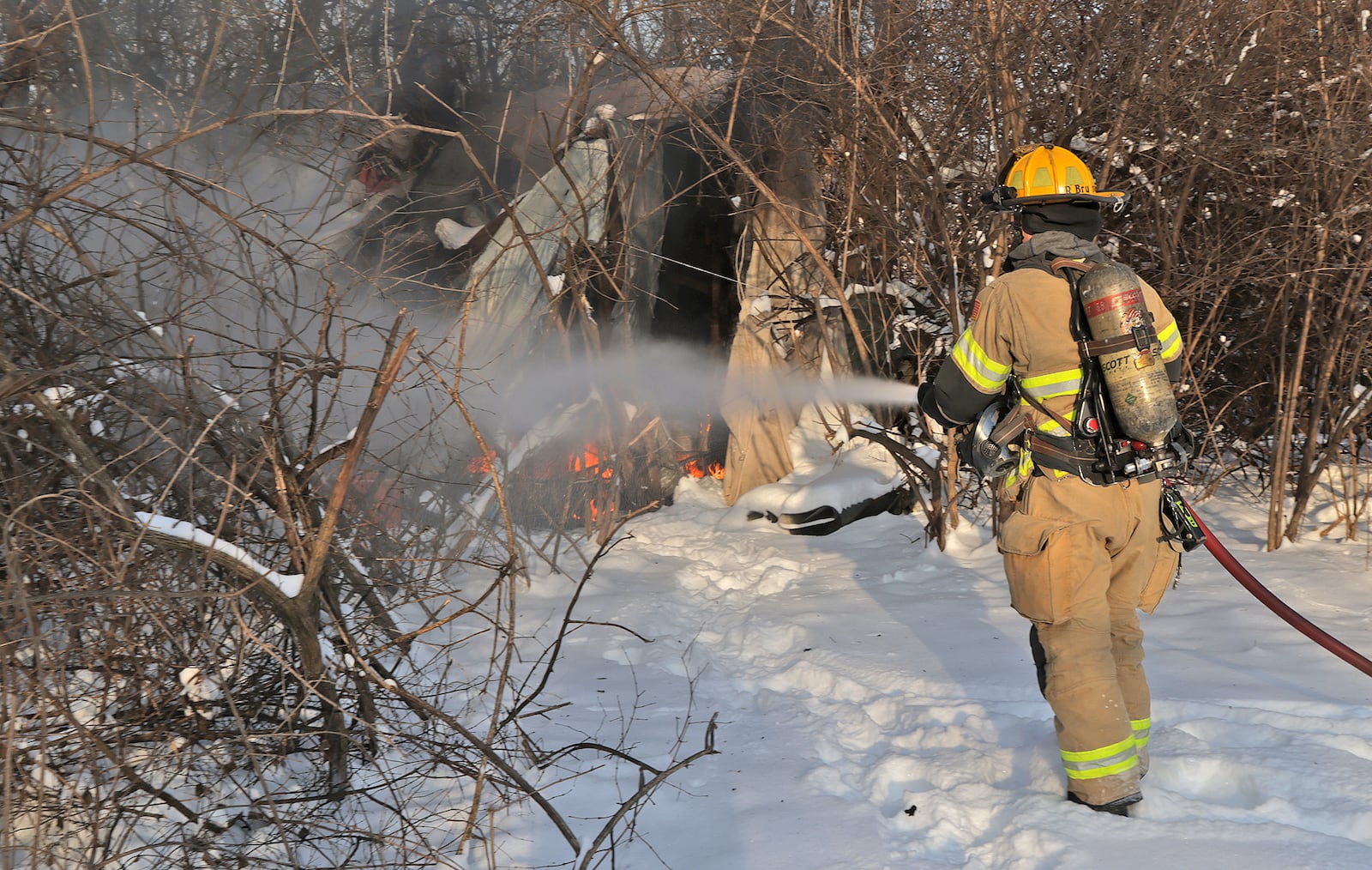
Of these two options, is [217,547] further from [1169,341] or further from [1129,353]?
[1169,341]

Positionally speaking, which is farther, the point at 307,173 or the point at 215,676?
the point at 307,173

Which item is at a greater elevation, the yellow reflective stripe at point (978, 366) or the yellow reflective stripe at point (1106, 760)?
the yellow reflective stripe at point (978, 366)

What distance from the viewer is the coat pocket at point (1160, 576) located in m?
3.09

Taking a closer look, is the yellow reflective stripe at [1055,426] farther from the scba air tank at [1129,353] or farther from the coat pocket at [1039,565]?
the coat pocket at [1039,565]

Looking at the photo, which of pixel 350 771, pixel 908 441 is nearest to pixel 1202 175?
pixel 908 441

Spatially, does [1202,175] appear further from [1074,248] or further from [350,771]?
[350,771]

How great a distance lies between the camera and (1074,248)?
115 inches

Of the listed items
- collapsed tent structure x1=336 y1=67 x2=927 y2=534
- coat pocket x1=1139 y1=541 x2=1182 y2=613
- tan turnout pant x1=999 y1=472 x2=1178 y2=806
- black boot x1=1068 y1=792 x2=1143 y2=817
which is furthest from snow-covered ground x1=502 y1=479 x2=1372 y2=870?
collapsed tent structure x1=336 y1=67 x2=927 y2=534

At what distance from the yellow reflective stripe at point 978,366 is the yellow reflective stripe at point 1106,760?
1056 mm

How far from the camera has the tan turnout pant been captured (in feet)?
9.03

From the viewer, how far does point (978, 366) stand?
117 inches

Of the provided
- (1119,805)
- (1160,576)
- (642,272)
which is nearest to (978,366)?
(1160,576)

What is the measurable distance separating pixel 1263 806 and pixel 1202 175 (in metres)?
3.69

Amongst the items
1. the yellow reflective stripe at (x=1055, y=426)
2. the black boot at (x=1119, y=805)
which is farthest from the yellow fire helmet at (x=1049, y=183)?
the black boot at (x=1119, y=805)
